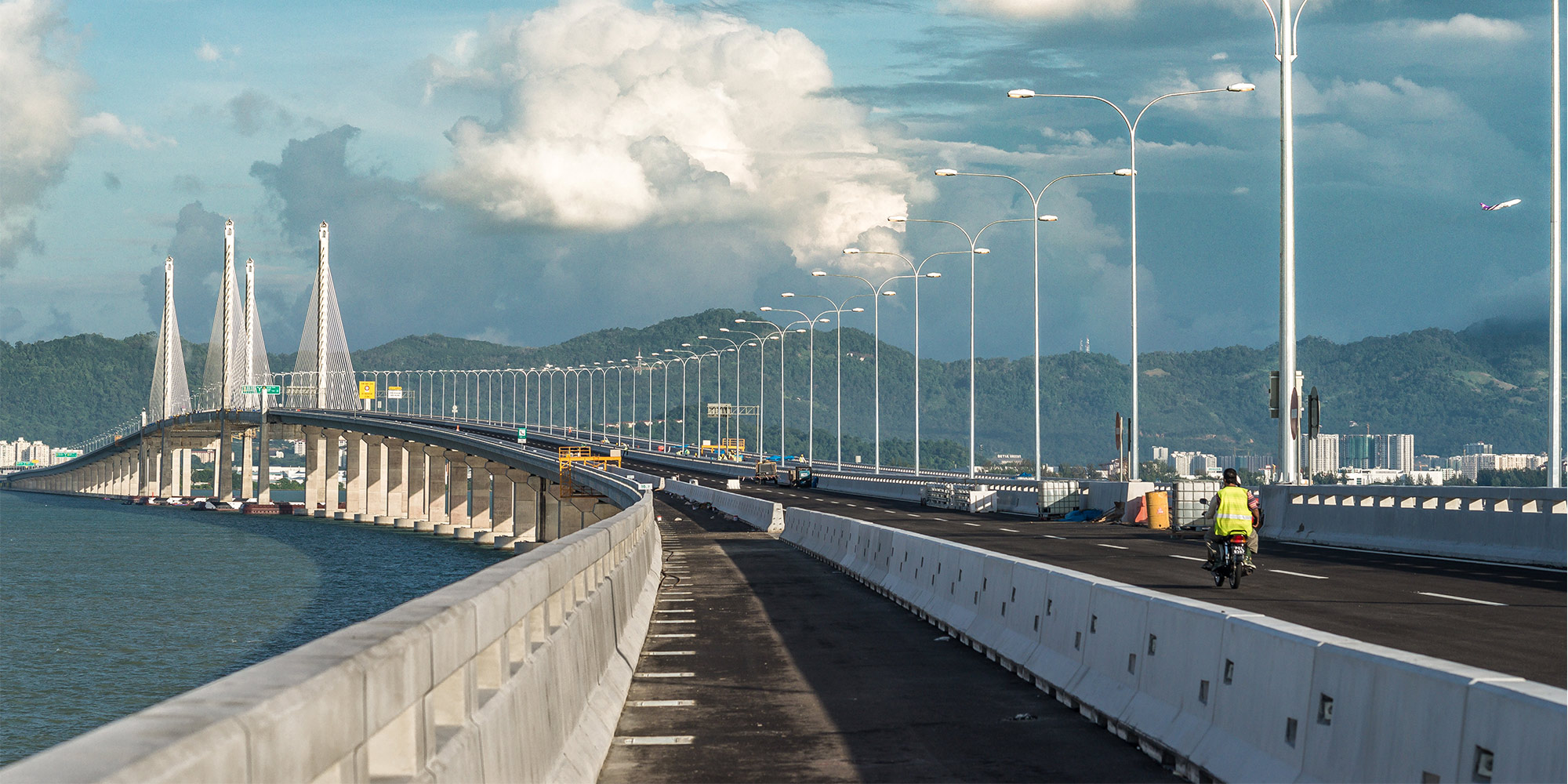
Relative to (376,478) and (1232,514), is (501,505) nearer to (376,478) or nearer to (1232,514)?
(376,478)

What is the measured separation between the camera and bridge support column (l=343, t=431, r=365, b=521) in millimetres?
150750

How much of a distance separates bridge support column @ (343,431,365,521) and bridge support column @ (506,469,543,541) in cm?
3168

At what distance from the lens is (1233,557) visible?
66.9 feet

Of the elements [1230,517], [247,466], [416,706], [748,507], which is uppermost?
[416,706]

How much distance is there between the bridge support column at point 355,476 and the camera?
15075 centimetres

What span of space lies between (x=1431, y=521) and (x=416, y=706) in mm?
27076

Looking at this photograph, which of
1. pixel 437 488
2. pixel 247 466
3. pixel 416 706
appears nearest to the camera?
pixel 416 706

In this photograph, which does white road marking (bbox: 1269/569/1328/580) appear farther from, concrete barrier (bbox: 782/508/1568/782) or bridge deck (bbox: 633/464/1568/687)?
concrete barrier (bbox: 782/508/1568/782)

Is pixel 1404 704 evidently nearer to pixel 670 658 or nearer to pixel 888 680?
pixel 888 680

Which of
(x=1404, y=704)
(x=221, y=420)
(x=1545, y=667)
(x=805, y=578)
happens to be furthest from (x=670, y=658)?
(x=221, y=420)

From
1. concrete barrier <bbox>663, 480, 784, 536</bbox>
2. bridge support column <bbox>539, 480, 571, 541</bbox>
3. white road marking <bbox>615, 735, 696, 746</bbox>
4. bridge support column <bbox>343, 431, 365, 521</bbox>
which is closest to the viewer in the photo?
white road marking <bbox>615, 735, 696, 746</bbox>

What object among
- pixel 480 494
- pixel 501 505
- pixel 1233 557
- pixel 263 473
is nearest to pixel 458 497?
pixel 501 505

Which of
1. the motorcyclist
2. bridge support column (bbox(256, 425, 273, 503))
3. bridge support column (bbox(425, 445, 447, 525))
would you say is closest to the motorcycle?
the motorcyclist

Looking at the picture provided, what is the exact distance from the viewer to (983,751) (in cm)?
1016
